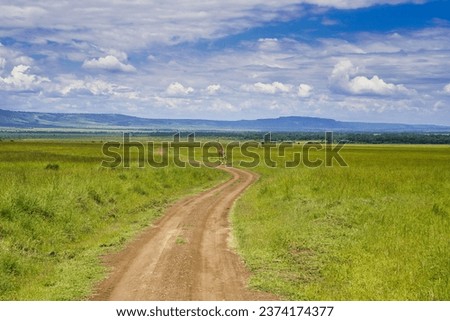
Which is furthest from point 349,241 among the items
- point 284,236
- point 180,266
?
point 180,266

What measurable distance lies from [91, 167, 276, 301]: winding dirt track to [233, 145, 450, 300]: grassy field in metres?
0.66

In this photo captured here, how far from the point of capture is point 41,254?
15891mm

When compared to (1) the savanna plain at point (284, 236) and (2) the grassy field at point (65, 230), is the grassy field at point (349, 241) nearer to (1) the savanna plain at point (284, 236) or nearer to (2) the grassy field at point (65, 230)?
(1) the savanna plain at point (284, 236)

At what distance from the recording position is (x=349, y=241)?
645 inches

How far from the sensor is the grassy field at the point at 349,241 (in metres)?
11.9

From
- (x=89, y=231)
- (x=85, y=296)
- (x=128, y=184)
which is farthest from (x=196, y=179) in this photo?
(x=85, y=296)

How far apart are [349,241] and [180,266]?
6.07 metres

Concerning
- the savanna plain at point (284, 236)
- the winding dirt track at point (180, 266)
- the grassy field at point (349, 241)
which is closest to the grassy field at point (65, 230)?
the savanna plain at point (284, 236)

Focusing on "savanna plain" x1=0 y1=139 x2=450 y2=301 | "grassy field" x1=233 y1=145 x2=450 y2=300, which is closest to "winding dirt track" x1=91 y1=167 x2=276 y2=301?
"savanna plain" x1=0 y1=139 x2=450 y2=301

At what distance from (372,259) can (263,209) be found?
466 inches

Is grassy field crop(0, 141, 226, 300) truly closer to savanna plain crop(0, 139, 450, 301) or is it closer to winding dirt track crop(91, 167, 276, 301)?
savanna plain crop(0, 139, 450, 301)

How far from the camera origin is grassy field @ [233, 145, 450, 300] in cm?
1189

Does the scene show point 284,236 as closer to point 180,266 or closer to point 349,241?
point 349,241
